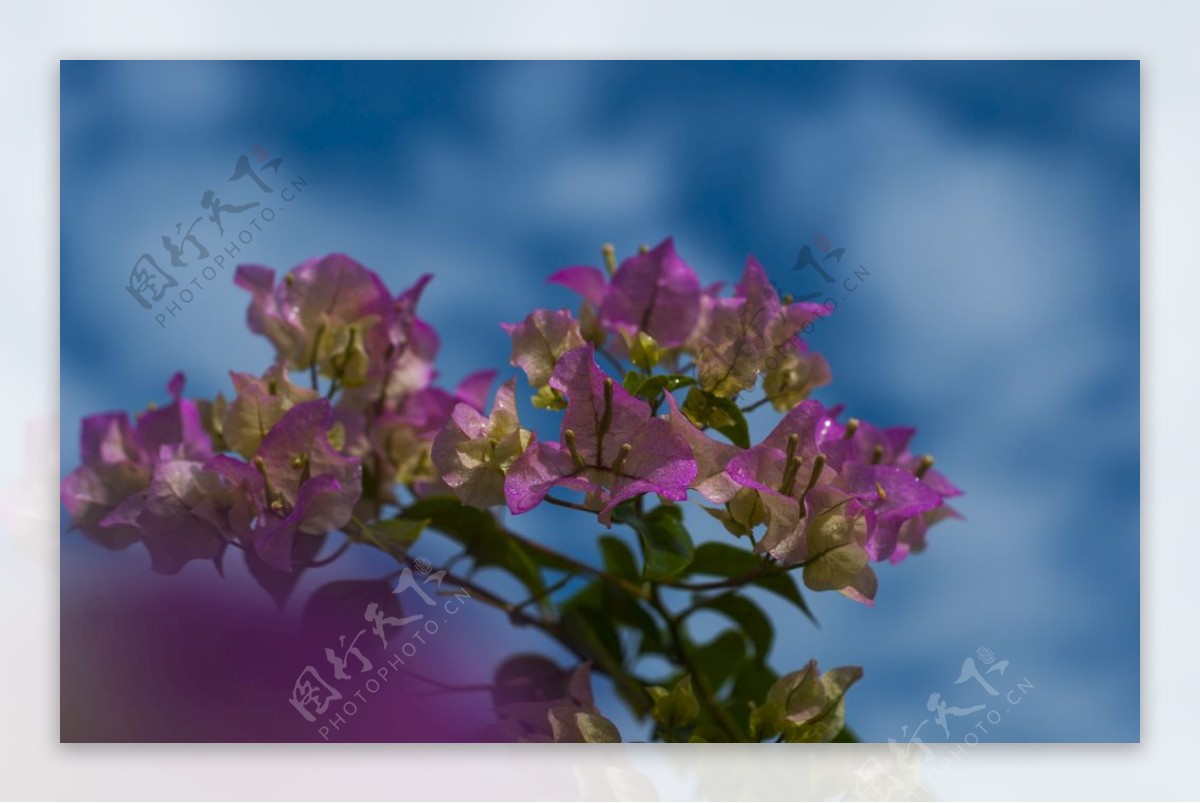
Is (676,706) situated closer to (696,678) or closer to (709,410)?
(696,678)

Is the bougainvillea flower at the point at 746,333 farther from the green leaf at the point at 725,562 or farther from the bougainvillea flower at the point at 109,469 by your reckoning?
the bougainvillea flower at the point at 109,469

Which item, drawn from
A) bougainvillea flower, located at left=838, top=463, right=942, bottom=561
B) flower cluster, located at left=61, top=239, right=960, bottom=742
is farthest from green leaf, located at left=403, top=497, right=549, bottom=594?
bougainvillea flower, located at left=838, top=463, right=942, bottom=561

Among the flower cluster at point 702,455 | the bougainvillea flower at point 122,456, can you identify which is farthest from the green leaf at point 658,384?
the bougainvillea flower at point 122,456

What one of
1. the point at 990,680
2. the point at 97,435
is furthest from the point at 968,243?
the point at 97,435

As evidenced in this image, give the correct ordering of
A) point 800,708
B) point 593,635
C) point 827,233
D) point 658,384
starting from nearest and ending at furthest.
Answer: point 658,384, point 800,708, point 593,635, point 827,233

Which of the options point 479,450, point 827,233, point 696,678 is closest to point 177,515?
point 479,450

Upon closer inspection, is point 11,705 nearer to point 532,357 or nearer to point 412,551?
point 412,551

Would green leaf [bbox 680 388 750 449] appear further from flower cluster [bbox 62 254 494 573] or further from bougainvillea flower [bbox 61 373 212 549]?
bougainvillea flower [bbox 61 373 212 549]
